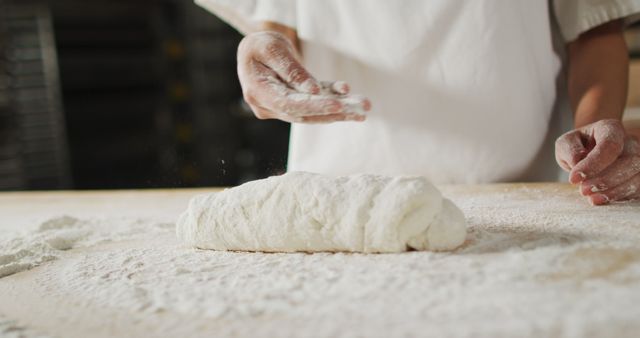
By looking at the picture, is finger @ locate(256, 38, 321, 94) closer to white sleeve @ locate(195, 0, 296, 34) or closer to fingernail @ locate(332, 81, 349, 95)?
fingernail @ locate(332, 81, 349, 95)

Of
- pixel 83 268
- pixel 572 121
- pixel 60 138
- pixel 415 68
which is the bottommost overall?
pixel 60 138

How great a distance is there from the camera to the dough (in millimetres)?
925

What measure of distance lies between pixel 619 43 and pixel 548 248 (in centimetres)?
96

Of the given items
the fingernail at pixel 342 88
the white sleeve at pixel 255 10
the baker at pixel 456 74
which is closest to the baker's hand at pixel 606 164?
the baker at pixel 456 74

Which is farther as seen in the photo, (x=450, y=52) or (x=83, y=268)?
(x=450, y=52)

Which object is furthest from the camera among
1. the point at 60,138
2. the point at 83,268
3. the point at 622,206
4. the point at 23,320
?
the point at 60,138

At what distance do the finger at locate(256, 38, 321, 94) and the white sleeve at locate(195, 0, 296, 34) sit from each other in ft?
1.01

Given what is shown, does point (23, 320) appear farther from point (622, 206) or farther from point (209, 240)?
point (622, 206)

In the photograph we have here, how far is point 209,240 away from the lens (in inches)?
42.7

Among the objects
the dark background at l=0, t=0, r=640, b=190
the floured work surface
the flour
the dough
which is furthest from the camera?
the dark background at l=0, t=0, r=640, b=190

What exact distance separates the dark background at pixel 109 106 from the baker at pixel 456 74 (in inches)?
59.4

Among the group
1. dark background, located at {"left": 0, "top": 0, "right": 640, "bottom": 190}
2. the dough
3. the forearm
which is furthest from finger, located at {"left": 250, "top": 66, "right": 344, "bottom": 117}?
dark background, located at {"left": 0, "top": 0, "right": 640, "bottom": 190}

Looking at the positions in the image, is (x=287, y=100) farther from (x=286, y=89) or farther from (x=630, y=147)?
(x=630, y=147)

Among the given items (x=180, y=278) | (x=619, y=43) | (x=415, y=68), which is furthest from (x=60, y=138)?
(x=619, y=43)
